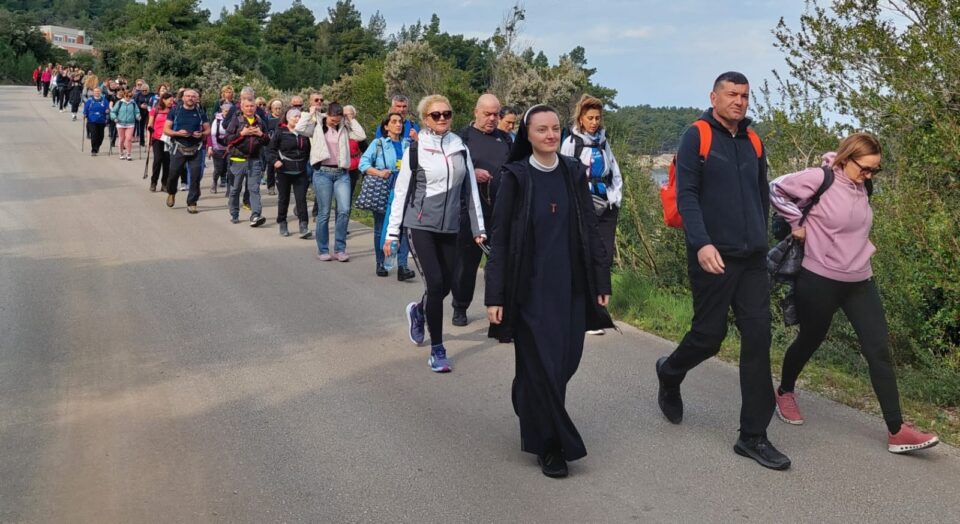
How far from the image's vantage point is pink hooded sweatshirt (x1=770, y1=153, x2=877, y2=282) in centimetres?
566

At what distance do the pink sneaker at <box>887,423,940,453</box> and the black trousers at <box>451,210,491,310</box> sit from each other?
10.7 ft

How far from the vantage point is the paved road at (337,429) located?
4812 millimetres

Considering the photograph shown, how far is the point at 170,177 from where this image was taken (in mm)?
16609

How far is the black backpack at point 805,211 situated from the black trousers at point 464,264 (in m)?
2.36

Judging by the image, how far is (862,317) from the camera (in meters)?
5.66

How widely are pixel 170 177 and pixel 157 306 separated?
7.86 metres

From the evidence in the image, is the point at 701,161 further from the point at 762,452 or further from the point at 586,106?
the point at 586,106

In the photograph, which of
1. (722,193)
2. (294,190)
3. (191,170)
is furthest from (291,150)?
(722,193)

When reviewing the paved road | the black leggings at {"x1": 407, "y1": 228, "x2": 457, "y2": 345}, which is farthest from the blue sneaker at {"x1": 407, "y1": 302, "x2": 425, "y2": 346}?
the black leggings at {"x1": 407, "y1": 228, "x2": 457, "y2": 345}

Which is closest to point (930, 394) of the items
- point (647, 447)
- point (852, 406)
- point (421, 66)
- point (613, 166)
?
point (852, 406)

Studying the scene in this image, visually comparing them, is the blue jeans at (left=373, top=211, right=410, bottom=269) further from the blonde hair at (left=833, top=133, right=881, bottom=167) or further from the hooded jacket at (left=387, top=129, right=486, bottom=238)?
the blonde hair at (left=833, top=133, right=881, bottom=167)

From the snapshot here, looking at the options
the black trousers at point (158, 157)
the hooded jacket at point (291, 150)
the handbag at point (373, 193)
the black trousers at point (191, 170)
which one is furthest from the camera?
the black trousers at point (158, 157)

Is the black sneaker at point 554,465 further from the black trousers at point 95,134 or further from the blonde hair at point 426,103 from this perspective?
the black trousers at point 95,134

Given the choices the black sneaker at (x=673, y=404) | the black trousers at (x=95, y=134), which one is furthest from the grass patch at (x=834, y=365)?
the black trousers at (x=95, y=134)
